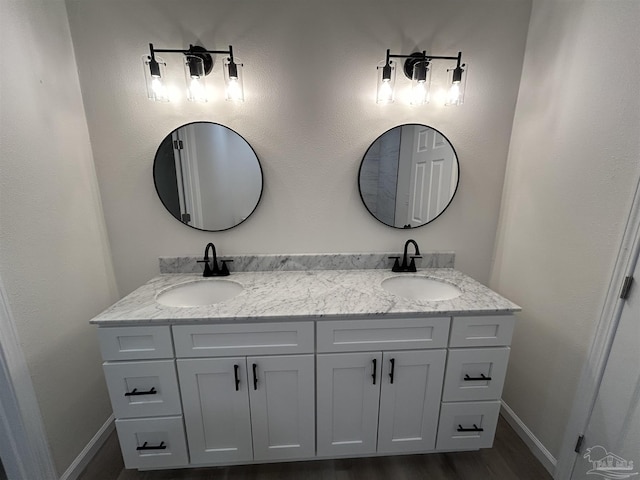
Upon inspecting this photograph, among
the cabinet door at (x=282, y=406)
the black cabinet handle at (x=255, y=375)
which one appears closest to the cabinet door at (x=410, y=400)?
the cabinet door at (x=282, y=406)

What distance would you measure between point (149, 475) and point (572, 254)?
7.60 ft

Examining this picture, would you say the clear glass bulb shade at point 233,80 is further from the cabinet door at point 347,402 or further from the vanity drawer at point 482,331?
the vanity drawer at point 482,331

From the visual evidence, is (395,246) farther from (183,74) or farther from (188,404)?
→ (183,74)

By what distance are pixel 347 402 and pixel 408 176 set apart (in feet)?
4.21

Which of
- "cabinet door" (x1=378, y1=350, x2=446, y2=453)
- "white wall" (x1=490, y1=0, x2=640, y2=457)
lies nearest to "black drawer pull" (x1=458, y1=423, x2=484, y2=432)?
"cabinet door" (x1=378, y1=350, x2=446, y2=453)

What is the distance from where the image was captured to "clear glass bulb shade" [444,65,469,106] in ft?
4.54

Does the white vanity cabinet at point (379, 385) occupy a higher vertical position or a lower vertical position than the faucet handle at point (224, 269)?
lower

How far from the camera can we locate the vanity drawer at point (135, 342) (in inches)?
43.8

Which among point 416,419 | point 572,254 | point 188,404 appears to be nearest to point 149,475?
point 188,404

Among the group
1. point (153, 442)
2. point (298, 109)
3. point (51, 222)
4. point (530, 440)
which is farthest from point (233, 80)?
point (530, 440)

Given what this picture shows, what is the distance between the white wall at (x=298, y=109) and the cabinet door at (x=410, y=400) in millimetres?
694

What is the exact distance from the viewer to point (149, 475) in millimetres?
1328

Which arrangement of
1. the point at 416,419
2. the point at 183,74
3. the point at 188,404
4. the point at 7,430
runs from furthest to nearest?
1. the point at 183,74
2. the point at 416,419
3. the point at 188,404
4. the point at 7,430

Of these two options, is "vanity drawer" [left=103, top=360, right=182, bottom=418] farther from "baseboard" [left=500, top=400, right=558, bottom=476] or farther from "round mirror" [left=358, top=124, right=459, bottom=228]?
"baseboard" [left=500, top=400, right=558, bottom=476]
